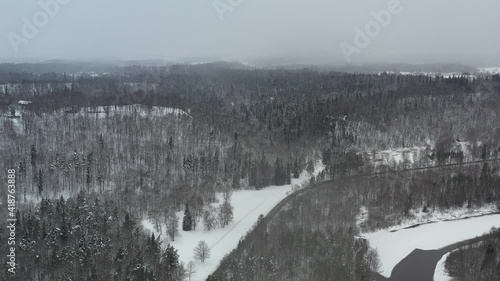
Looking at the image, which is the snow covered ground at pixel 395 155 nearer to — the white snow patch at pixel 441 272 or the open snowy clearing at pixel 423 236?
the open snowy clearing at pixel 423 236

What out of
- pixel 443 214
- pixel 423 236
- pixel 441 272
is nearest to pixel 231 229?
pixel 441 272

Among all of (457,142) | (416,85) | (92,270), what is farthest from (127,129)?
(416,85)

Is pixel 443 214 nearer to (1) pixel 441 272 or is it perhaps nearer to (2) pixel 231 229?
(1) pixel 441 272

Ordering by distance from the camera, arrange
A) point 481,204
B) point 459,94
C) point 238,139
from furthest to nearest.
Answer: point 459,94, point 238,139, point 481,204

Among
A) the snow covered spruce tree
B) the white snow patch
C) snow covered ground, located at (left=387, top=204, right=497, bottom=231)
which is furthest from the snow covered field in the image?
the snow covered spruce tree

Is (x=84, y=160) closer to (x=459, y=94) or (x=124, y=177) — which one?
(x=124, y=177)

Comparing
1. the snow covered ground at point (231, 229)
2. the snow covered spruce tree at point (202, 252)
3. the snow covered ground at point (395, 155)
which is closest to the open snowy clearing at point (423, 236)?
the snow covered ground at point (231, 229)
